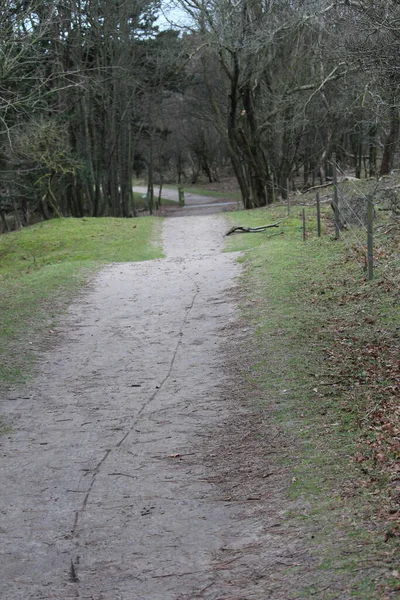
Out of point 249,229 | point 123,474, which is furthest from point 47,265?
point 123,474

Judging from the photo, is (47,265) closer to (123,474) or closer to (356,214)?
(356,214)

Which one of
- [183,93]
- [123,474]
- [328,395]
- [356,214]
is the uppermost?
[183,93]

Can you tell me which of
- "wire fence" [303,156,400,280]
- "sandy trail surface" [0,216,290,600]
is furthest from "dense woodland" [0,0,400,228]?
"sandy trail surface" [0,216,290,600]

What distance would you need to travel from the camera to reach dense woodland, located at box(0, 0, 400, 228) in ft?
74.1

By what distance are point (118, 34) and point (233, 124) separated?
681 centimetres

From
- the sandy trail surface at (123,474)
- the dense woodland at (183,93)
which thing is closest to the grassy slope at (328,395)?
the sandy trail surface at (123,474)

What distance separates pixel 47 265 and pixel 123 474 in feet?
45.6

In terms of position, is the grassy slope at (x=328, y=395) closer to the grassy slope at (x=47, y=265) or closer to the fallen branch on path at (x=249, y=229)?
the grassy slope at (x=47, y=265)

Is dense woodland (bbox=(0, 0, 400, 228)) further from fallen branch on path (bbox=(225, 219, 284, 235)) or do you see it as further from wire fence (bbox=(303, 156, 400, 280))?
fallen branch on path (bbox=(225, 219, 284, 235))

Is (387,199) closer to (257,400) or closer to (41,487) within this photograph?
(257,400)

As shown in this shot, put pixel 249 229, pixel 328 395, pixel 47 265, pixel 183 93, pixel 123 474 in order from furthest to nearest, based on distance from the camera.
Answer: pixel 183 93
pixel 249 229
pixel 47 265
pixel 328 395
pixel 123 474

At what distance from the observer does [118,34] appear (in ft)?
103

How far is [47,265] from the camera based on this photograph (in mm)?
19078

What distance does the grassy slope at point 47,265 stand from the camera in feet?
33.2
